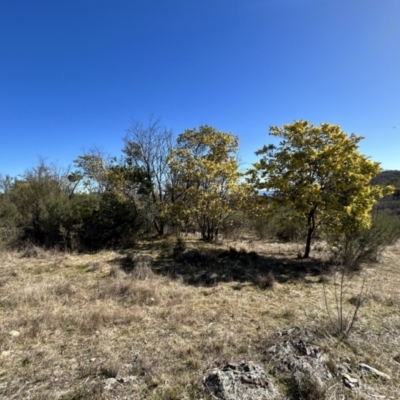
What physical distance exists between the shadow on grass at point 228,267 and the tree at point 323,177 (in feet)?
5.00

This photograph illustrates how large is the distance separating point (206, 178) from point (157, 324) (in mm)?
6827

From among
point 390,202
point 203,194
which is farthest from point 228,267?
point 390,202

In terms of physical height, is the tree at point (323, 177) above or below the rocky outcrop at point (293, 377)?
above

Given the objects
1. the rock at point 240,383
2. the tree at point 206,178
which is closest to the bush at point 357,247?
the tree at point 206,178

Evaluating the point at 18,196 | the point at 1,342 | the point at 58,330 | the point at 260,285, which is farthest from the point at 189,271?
the point at 18,196

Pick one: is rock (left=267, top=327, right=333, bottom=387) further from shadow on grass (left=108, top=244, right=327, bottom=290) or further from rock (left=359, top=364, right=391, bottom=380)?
shadow on grass (left=108, top=244, right=327, bottom=290)

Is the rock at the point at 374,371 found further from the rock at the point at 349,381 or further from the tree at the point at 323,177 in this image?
the tree at the point at 323,177

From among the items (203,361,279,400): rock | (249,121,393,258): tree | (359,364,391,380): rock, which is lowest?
(359,364,391,380): rock

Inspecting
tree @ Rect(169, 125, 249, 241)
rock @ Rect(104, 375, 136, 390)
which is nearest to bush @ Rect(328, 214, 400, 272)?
tree @ Rect(169, 125, 249, 241)

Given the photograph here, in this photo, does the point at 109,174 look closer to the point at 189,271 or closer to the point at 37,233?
the point at 37,233

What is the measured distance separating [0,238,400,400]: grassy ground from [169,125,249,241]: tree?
327cm

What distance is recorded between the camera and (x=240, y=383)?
267 cm

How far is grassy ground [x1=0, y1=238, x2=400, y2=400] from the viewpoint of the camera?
283 cm

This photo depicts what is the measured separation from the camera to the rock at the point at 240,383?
8.38 feet
